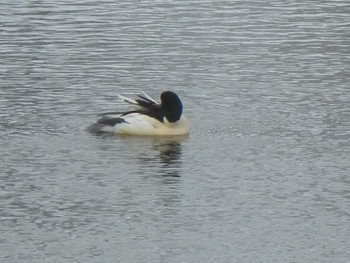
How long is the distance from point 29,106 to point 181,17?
9.50 metres

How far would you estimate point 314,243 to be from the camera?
13828 millimetres

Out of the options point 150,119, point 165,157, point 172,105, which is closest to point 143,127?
point 150,119

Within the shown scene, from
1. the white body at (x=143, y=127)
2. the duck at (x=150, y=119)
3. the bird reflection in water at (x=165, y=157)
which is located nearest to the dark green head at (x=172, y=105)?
the duck at (x=150, y=119)

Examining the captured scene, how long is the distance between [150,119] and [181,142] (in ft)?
2.70

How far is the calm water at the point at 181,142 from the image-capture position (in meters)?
14.1

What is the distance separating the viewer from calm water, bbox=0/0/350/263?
14078 mm

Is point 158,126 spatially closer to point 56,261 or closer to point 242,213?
point 242,213

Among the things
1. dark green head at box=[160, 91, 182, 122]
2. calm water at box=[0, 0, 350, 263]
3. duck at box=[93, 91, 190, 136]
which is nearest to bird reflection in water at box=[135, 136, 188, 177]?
calm water at box=[0, 0, 350, 263]

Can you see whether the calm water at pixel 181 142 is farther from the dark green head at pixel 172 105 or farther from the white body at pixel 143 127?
the dark green head at pixel 172 105

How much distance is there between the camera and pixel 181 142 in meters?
19.0

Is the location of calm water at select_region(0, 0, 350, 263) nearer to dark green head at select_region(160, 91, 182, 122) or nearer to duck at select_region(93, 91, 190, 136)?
duck at select_region(93, 91, 190, 136)

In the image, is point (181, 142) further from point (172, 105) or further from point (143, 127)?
point (143, 127)

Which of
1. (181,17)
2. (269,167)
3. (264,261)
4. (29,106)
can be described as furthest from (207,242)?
(181,17)

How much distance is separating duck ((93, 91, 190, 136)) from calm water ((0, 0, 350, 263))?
0.19m
